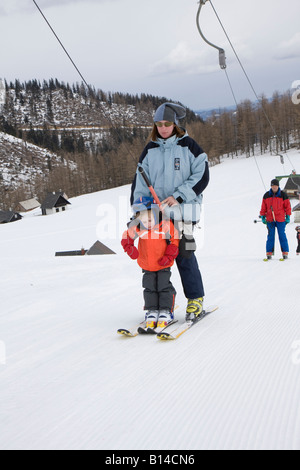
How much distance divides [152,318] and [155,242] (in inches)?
28.2

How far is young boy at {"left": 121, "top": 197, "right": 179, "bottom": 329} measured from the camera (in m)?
3.92

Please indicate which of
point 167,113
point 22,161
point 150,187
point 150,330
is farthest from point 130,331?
point 22,161

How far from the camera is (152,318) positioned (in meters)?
4.00

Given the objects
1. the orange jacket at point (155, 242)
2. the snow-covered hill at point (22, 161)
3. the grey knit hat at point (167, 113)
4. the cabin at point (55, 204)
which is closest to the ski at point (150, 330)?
the orange jacket at point (155, 242)

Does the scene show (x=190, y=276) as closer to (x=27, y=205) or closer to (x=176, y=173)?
(x=176, y=173)

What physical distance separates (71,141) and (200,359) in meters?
177

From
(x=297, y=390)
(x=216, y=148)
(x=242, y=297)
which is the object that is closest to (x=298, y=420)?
(x=297, y=390)

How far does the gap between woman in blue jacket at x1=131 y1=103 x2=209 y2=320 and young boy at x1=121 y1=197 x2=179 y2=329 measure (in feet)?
0.47

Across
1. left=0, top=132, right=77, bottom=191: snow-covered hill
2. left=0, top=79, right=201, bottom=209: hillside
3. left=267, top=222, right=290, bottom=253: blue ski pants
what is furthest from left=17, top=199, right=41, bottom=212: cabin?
left=267, top=222, right=290, bottom=253: blue ski pants

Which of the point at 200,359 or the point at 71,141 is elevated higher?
the point at 71,141

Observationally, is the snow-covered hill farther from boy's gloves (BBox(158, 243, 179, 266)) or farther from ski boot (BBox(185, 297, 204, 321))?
Result: boy's gloves (BBox(158, 243, 179, 266))

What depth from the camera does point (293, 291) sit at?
541 centimetres

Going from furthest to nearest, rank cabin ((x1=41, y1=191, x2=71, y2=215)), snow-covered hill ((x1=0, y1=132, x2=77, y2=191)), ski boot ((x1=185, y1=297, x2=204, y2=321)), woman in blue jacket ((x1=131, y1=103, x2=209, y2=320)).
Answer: snow-covered hill ((x1=0, y1=132, x2=77, y2=191))
cabin ((x1=41, y1=191, x2=71, y2=215))
ski boot ((x1=185, y1=297, x2=204, y2=321))
woman in blue jacket ((x1=131, y1=103, x2=209, y2=320))
